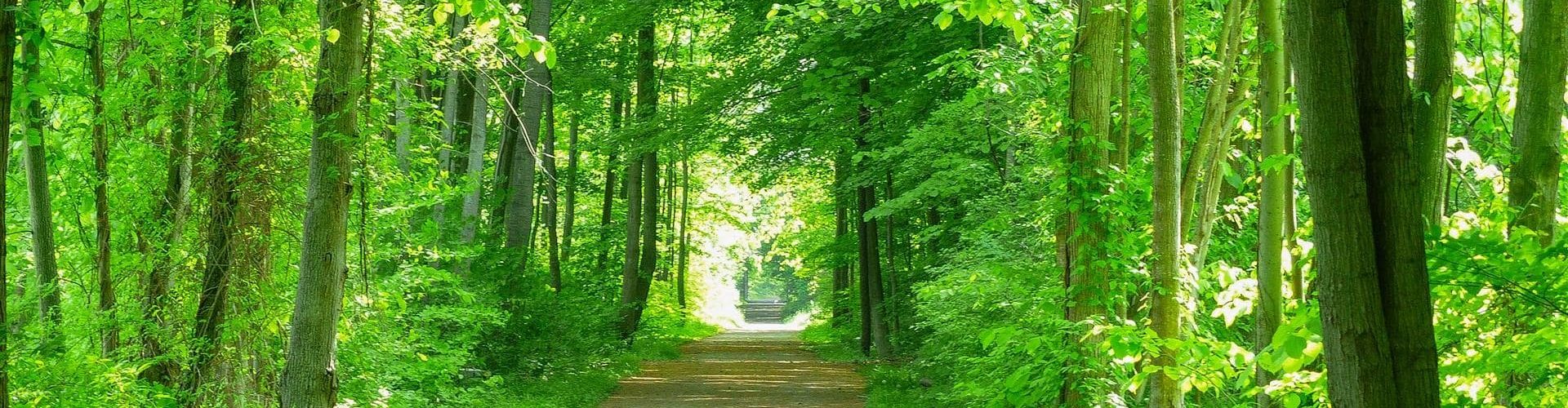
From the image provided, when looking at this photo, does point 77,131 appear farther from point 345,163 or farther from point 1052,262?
point 1052,262

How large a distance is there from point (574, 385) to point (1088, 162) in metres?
10.0

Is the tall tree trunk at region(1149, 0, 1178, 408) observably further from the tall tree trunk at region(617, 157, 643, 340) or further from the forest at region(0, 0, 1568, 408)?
the tall tree trunk at region(617, 157, 643, 340)

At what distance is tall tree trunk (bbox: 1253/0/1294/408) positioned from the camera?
221 inches

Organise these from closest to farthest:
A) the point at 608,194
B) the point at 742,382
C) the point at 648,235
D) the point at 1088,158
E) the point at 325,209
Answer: the point at 325,209 < the point at 1088,158 < the point at 742,382 < the point at 648,235 < the point at 608,194

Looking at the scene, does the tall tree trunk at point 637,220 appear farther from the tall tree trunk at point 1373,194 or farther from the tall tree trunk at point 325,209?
the tall tree trunk at point 1373,194

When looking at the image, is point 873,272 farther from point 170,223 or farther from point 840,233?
point 170,223

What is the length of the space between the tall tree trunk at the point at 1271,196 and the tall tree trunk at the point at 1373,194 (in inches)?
124

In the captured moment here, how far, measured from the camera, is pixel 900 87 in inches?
657

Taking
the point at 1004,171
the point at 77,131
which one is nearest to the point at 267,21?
the point at 77,131

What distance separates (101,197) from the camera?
755cm

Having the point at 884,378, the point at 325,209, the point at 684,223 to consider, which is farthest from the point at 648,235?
the point at 325,209

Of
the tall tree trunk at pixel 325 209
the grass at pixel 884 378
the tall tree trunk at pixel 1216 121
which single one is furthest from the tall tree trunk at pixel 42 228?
the grass at pixel 884 378

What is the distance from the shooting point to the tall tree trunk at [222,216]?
281 inches

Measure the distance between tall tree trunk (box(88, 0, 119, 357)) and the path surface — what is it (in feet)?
23.7
